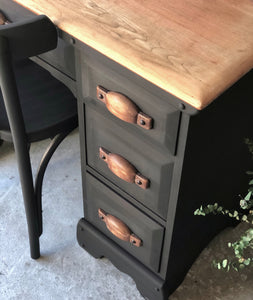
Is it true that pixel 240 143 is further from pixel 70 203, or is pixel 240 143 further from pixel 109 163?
pixel 70 203

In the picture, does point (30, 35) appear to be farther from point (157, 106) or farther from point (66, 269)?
point (66, 269)

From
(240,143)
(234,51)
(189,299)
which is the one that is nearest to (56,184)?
(189,299)

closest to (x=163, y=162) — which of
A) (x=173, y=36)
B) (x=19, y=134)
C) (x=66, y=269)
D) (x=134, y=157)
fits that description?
(x=134, y=157)

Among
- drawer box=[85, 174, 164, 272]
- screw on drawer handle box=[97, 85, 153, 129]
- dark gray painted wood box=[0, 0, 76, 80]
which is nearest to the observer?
screw on drawer handle box=[97, 85, 153, 129]

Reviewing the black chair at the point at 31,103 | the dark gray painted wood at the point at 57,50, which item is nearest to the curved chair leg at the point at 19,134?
the black chair at the point at 31,103

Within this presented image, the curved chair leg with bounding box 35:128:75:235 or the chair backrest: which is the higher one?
the chair backrest

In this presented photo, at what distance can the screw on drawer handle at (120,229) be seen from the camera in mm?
1201

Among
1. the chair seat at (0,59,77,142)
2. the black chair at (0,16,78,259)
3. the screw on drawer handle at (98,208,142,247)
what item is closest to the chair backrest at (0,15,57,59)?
the black chair at (0,16,78,259)

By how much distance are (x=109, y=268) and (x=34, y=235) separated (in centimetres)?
26

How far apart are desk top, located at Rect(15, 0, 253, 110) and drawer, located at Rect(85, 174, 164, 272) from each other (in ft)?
1.42

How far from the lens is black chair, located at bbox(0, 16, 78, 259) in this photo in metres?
0.90

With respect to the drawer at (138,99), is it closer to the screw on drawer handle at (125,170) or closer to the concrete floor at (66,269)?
the screw on drawer handle at (125,170)

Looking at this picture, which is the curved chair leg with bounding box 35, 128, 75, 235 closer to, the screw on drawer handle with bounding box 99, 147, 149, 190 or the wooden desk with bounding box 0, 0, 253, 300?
the wooden desk with bounding box 0, 0, 253, 300

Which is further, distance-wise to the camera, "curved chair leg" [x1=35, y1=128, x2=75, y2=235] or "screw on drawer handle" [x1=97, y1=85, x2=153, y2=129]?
"curved chair leg" [x1=35, y1=128, x2=75, y2=235]
